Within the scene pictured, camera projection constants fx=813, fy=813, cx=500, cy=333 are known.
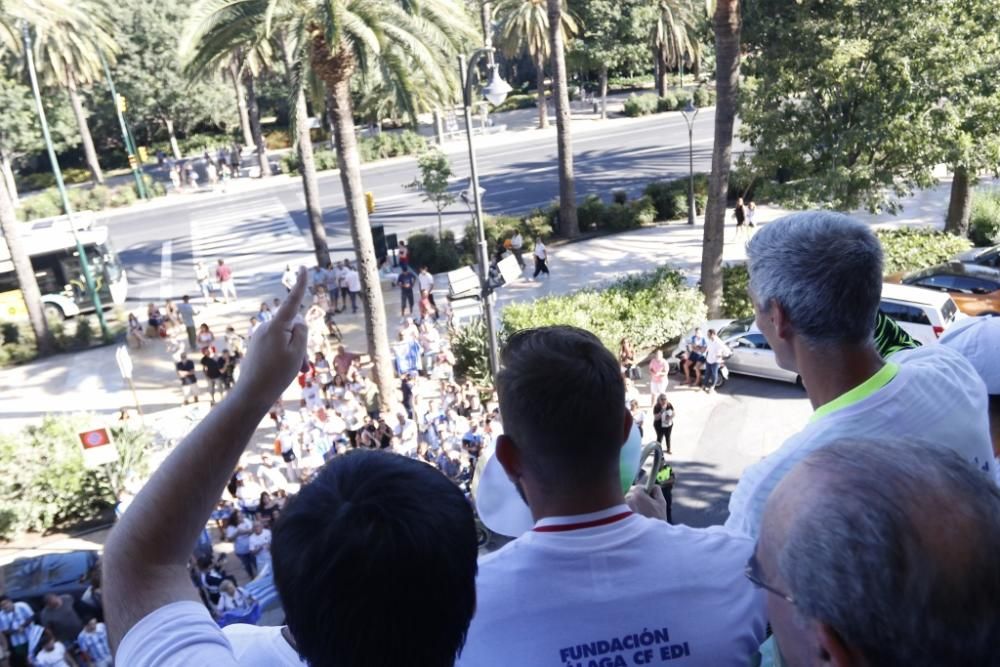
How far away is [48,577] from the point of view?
983cm

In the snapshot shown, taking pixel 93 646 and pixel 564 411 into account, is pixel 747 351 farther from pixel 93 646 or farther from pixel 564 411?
pixel 564 411

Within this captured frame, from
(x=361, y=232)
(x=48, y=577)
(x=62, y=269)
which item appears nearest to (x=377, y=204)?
(x=62, y=269)

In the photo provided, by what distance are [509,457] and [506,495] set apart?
298 millimetres

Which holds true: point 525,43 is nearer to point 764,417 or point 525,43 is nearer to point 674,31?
point 674,31

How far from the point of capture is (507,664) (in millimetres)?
1821

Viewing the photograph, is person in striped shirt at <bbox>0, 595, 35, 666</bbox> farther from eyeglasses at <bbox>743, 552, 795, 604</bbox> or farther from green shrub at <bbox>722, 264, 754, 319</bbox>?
green shrub at <bbox>722, 264, 754, 319</bbox>

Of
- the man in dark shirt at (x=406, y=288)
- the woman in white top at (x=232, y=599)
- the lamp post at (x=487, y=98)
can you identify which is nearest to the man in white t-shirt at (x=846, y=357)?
the woman in white top at (x=232, y=599)

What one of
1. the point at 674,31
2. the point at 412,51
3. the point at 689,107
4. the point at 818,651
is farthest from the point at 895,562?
the point at 674,31

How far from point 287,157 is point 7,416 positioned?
2735 cm

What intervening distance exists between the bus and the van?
67.8ft

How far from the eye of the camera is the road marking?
2673cm

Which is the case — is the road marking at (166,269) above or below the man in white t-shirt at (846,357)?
below

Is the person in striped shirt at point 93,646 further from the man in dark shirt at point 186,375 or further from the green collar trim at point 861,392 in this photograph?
the man in dark shirt at point 186,375

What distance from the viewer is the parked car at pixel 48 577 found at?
9539mm
